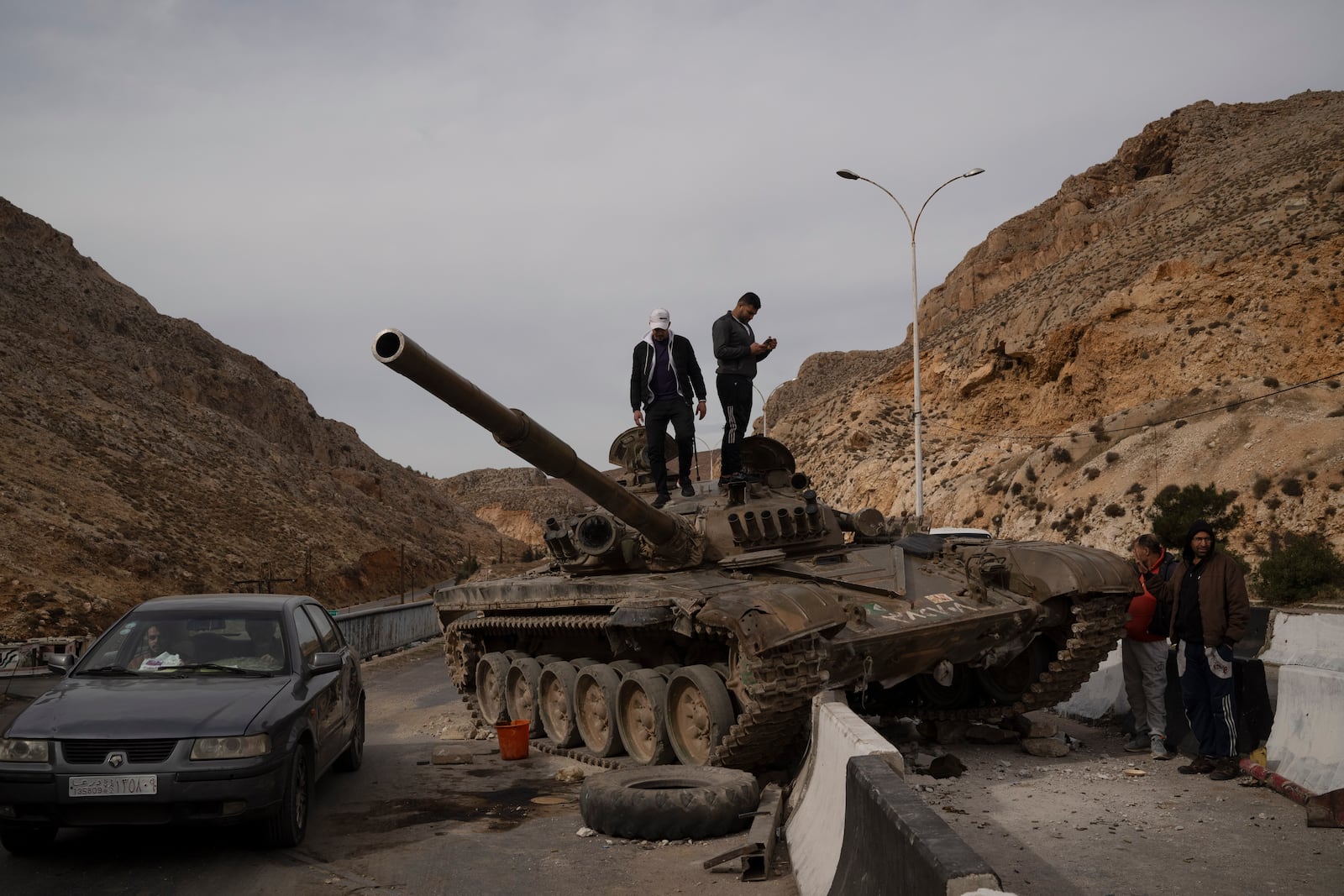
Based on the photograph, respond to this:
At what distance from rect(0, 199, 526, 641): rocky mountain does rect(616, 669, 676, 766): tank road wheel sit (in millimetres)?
12161

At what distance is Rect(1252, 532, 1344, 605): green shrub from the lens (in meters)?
24.8

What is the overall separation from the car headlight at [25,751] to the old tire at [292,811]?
1262 mm

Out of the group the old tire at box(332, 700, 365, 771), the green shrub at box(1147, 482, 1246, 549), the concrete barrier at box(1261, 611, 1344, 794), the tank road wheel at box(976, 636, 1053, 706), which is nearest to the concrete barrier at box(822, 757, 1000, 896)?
the concrete barrier at box(1261, 611, 1344, 794)

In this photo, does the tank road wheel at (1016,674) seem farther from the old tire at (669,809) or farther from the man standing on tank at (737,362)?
the old tire at (669,809)

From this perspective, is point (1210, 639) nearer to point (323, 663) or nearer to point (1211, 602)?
point (1211, 602)

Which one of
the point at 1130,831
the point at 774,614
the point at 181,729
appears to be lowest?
the point at 1130,831

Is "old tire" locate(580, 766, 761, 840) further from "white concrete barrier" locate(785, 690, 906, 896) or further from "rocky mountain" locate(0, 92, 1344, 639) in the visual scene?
"rocky mountain" locate(0, 92, 1344, 639)

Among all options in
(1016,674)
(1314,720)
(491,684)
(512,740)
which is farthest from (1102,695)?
(491,684)

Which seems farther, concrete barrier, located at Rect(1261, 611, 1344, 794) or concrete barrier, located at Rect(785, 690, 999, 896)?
concrete barrier, located at Rect(1261, 611, 1344, 794)

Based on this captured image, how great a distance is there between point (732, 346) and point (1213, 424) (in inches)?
1133

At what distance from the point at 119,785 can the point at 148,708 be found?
59 centimetres

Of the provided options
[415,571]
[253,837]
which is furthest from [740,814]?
[415,571]

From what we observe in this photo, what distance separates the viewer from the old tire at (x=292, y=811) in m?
6.86

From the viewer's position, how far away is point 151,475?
40156 mm
